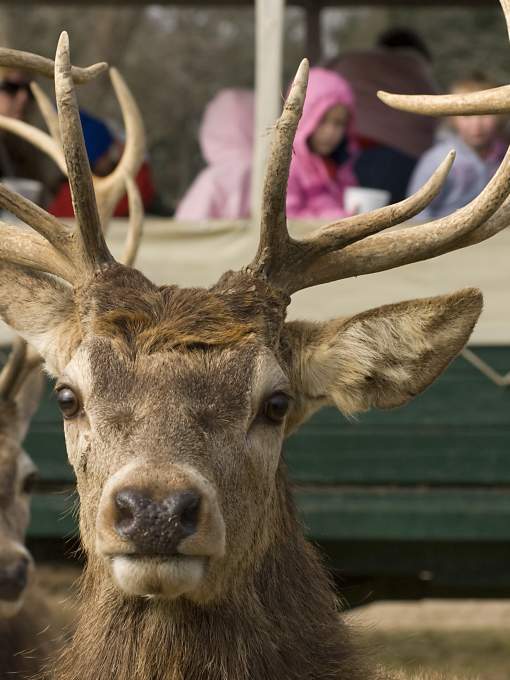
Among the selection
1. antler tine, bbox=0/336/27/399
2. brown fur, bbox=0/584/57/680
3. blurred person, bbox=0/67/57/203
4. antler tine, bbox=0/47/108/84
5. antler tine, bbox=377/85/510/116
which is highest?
blurred person, bbox=0/67/57/203

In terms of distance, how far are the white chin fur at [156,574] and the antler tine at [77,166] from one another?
3.60 ft

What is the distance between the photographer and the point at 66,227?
4.19m

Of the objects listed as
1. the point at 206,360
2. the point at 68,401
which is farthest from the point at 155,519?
the point at 68,401

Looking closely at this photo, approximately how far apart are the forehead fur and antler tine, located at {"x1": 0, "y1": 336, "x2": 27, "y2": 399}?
1791mm

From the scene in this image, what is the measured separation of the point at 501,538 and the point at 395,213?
3.69m

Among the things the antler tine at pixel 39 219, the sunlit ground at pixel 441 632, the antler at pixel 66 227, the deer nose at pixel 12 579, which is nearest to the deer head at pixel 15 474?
the deer nose at pixel 12 579

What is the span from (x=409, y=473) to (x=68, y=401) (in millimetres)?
3883

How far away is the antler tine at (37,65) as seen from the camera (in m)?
4.80

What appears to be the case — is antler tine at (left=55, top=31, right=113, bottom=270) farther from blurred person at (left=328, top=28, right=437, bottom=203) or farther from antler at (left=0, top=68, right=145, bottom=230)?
blurred person at (left=328, top=28, right=437, bottom=203)

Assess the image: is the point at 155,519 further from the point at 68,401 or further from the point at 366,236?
the point at 366,236

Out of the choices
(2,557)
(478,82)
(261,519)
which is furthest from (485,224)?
(478,82)

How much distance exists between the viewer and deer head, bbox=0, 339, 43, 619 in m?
5.34

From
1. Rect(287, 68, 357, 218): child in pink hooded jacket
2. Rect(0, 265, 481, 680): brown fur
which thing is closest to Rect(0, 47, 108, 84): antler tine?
Rect(0, 265, 481, 680): brown fur

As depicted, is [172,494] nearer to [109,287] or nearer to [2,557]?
[109,287]
